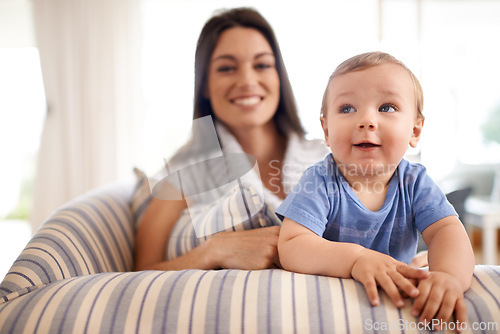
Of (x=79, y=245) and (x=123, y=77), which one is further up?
(x=123, y=77)

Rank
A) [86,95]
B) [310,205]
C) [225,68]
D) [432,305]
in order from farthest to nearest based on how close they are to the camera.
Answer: [86,95]
[225,68]
[310,205]
[432,305]

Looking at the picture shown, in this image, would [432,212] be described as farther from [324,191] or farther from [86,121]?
[86,121]

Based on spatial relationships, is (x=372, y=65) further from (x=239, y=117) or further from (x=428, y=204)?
(x=239, y=117)

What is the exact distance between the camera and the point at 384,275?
1.85 feet

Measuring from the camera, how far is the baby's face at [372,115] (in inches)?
24.0

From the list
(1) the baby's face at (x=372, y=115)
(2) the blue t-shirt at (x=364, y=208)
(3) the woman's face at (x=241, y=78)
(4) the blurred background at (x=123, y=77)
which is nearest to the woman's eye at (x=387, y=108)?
(1) the baby's face at (x=372, y=115)

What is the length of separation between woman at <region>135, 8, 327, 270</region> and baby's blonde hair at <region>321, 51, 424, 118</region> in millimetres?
283

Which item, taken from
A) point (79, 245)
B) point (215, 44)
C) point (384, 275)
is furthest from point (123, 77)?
point (384, 275)

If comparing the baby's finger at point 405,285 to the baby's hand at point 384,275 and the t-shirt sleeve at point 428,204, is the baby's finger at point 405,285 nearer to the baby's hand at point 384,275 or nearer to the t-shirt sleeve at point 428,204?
the baby's hand at point 384,275

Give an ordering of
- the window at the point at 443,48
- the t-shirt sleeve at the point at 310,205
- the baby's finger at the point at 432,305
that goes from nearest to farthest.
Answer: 1. the baby's finger at the point at 432,305
2. the t-shirt sleeve at the point at 310,205
3. the window at the point at 443,48

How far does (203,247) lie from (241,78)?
1.28ft

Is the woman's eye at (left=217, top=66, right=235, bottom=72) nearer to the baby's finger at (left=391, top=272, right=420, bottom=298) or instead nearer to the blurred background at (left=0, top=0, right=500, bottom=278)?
the baby's finger at (left=391, top=272, right=420, bottom=298)

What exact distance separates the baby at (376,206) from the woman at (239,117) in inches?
6.9

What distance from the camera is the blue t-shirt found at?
2.21ft
